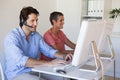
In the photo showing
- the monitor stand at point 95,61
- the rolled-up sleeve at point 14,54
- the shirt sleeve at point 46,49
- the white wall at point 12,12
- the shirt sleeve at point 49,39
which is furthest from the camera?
the white wall at point 12,12

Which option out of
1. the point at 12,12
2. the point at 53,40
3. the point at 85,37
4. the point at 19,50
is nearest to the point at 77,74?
the point at 85,37

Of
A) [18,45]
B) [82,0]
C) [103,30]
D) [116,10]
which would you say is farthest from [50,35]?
[116,10]

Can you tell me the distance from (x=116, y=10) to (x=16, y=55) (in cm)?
226

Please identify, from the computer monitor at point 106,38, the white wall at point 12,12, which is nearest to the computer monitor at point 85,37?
the computer monitor at point 106,38

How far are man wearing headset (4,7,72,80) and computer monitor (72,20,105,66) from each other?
325 mm

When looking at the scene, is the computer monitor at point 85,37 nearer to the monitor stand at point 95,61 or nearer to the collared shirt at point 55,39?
the monitor stand at point 95,61

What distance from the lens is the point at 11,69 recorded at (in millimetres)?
1979

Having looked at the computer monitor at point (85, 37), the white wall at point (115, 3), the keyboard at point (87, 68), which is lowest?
the keyboard at point (87, 68)

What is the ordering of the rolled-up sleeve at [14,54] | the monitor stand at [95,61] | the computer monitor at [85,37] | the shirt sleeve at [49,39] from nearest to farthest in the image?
the computer monitor at [85,37]
the monitor stand at [95,61]
the rolled-up sleeve at [14,54]
the shirt sleeve at [49,39]

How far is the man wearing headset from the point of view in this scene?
6.15 feet

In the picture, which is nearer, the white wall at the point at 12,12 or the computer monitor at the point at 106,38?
the computer monitor at the point at 106,38

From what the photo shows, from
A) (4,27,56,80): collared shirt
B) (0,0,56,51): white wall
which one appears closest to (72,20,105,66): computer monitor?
(4,27,56,80): collared shirt

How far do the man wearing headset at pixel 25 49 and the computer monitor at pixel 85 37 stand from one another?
1.07ft

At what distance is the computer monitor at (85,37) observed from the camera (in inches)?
58.7
